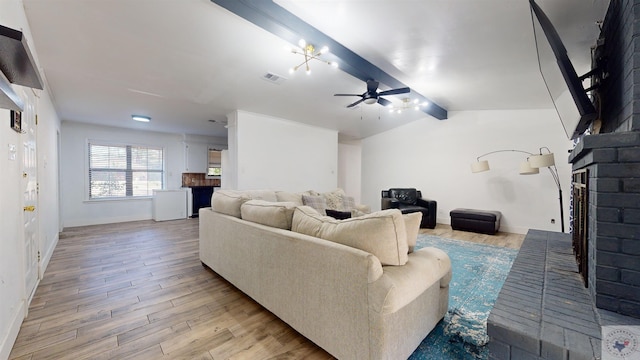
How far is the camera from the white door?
212 cm

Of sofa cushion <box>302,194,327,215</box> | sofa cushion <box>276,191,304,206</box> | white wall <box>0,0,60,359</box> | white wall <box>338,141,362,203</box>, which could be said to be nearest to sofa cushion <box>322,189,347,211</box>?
sofa cushion <box>302,194,327,215</box>

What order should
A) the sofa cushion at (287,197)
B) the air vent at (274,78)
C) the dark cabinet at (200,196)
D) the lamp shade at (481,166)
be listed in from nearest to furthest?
the air vent at (274,78) < the sofa cushion at (287,197) < the lamp shade at (481,166) < the dark cabinet at (200,196)

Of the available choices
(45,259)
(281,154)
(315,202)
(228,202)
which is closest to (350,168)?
(281,154)

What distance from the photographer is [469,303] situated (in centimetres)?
215

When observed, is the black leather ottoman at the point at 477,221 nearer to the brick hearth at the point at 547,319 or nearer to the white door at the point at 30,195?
the brick hearth at the point at 547,319

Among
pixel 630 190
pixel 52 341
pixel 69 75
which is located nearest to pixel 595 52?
pixel 630 190

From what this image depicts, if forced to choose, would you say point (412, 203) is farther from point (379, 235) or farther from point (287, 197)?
point (379, 235)

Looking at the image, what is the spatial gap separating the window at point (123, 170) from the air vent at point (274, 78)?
15.1ft

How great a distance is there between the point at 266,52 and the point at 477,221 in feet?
15.8

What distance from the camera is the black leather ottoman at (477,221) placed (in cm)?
474

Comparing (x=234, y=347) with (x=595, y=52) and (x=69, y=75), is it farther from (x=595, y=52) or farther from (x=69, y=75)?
(x=69, y=75)

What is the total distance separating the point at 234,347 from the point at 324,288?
2.51 feet

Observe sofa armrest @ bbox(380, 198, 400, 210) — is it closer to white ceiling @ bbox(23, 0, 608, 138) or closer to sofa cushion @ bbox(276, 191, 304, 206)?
white ceiling @ bbox(23, 0, 608, 138)

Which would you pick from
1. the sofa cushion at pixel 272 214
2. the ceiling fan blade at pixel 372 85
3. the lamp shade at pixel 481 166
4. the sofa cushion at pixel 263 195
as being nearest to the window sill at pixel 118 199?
the sofa cushion at pixel 263 195
